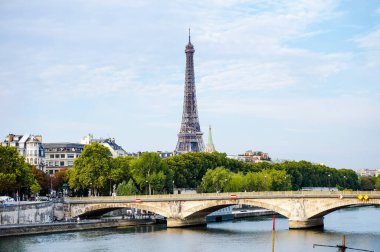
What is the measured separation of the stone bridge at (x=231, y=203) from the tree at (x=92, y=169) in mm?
9362

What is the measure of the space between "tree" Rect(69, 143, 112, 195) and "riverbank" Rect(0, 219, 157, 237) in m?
13.9

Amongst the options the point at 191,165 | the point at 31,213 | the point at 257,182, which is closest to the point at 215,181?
the point at 257,182

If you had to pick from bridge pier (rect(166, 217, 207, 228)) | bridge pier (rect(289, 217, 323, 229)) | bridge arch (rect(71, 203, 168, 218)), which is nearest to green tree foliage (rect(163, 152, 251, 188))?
bridge arch (rect(71, 203, 168, 218))

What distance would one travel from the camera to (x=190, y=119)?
179 metres

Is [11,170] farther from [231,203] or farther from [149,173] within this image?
[231,203]

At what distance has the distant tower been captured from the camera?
175 meters

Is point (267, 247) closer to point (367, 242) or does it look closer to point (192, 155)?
point (367, 242)

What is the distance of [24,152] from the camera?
138125 millimetres

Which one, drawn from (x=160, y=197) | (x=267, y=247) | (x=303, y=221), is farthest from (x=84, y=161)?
(x=267, y=247)

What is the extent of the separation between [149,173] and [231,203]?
1105 inches

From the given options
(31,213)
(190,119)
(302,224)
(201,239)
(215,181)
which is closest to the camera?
(201,239)

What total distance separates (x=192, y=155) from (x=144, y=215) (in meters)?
33.3

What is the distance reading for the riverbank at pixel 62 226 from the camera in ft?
219

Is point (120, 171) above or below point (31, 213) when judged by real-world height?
above
